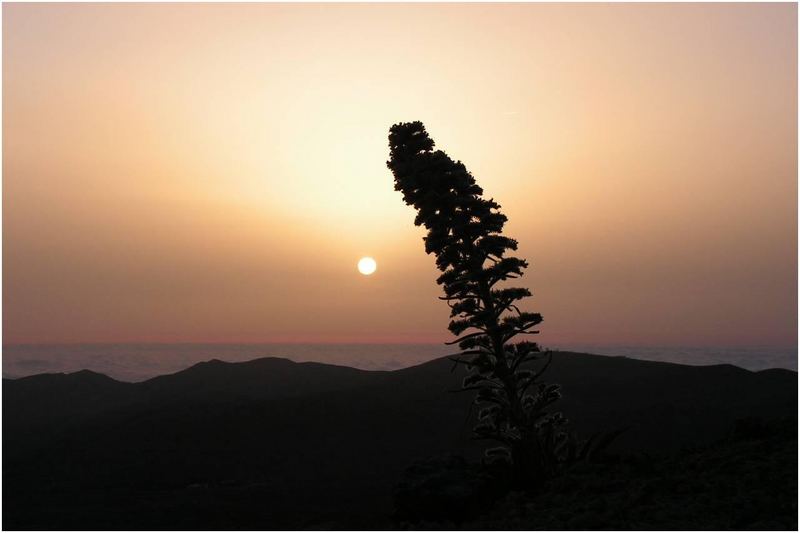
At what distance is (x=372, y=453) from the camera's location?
42.2m

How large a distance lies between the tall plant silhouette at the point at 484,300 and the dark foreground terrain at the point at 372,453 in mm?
1773

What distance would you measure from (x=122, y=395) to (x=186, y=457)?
4549 cm

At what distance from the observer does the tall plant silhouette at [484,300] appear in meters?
22.5

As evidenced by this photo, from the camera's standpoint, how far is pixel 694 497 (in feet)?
58.5

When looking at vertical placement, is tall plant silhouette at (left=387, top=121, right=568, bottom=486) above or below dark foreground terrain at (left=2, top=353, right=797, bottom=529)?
above

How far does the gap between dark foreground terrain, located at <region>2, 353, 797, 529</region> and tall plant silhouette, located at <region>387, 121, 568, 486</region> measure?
1773mm

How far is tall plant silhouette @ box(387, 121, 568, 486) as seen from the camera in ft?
73.8

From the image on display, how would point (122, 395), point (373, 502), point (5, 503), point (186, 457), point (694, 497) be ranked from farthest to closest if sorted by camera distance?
point (122, 395), point (186, 457), point (5, 503), point (373, 502), point (694, 497)

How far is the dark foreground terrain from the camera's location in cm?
1848

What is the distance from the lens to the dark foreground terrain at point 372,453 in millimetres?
18484

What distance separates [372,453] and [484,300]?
2159 cm

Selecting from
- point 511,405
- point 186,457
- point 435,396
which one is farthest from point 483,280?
point 435,396

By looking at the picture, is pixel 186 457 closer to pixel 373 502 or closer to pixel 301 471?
pixel 301 471

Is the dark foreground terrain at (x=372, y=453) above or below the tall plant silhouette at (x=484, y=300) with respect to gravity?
below
